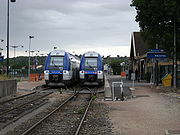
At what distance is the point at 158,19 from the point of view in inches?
931

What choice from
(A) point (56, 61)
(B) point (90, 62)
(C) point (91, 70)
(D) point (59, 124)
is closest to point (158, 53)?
(C) point (91, 70)

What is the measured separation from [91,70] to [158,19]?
7419 millimetres

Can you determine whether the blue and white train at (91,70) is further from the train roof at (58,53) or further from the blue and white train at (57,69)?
the train roof at (58,53)

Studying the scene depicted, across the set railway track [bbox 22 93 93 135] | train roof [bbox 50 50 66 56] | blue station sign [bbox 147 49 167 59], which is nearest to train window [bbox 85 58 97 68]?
train roof [bbox 50 50 66 56]

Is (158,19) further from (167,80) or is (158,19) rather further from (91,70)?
(91,70)

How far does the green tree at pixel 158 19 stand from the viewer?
21.5m

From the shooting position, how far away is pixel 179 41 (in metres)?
22.6

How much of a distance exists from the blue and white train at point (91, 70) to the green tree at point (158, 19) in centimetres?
492

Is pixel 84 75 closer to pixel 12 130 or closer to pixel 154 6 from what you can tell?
pixel 154 6

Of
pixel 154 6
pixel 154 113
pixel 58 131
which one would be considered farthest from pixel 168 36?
pixel 58 131

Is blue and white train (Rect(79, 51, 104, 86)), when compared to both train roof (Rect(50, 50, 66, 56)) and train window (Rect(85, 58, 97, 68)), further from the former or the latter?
train roof (Rect(50, 50, 66, 56))

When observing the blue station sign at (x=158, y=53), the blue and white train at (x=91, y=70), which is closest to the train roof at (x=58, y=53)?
the blue and white train at (x=91, y=70)

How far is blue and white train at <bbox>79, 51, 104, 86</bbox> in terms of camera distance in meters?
27.6

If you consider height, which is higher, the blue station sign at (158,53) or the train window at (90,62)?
the blue station sign at (158,53)
